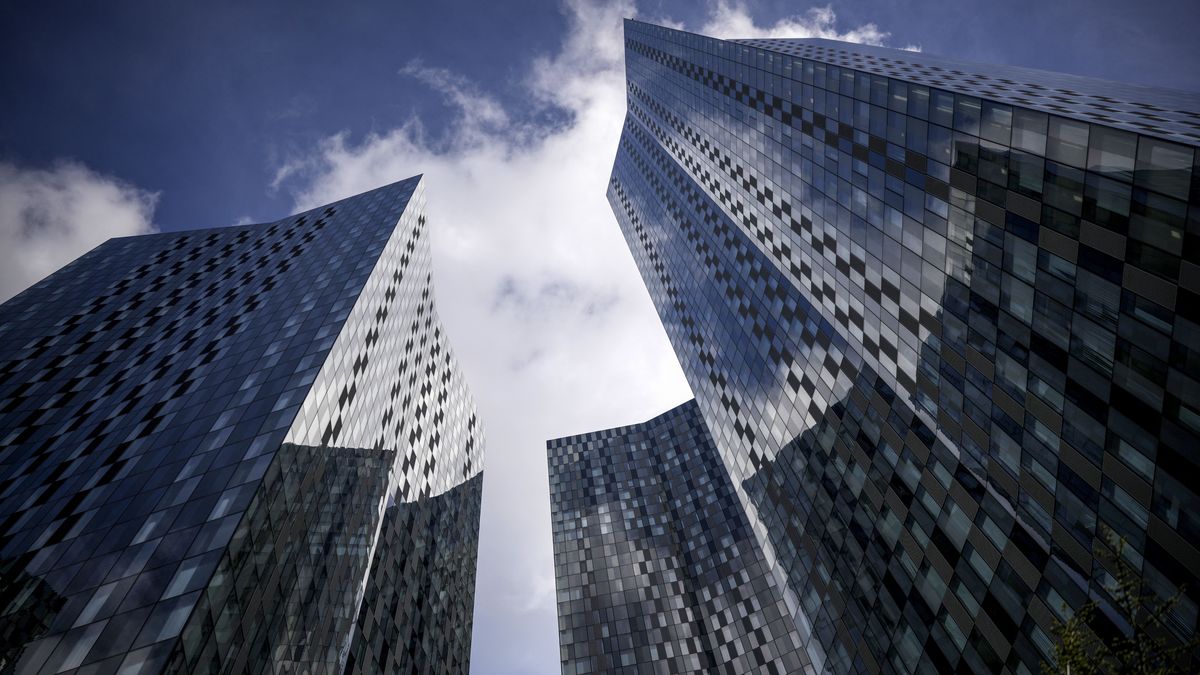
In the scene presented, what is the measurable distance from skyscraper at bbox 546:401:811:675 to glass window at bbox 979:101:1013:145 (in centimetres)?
5938

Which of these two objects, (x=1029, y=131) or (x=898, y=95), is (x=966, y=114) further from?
(x=898, y=95)

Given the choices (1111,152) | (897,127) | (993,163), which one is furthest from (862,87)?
(1111,152)

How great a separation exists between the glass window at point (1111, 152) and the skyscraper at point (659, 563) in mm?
61221

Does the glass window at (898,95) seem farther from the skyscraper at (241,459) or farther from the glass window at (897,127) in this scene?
the skyscraper at (241,459)

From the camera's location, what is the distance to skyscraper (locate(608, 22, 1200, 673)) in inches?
822

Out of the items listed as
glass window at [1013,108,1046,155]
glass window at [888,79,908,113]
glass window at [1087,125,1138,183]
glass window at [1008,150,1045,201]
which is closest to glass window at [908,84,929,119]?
glass window at [888,79,908,113]

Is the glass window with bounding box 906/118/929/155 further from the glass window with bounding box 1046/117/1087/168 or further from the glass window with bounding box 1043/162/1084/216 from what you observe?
the glass window with bounding box 1043/162/1084/216

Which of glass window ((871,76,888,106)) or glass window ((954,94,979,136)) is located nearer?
glass window ((954,94,979,136))

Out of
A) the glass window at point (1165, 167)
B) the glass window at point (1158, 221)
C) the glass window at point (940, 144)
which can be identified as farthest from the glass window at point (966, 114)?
the glass window at point (1158, 221)

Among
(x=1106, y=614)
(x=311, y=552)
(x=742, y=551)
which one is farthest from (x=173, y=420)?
(x=742, y=551)

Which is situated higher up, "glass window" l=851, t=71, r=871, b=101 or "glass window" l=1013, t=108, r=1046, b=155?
"glass window" l=851, t=71, r=871, b=101

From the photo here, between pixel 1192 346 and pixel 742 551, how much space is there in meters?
75.4

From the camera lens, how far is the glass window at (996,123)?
26078mm

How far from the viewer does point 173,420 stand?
127 feet
